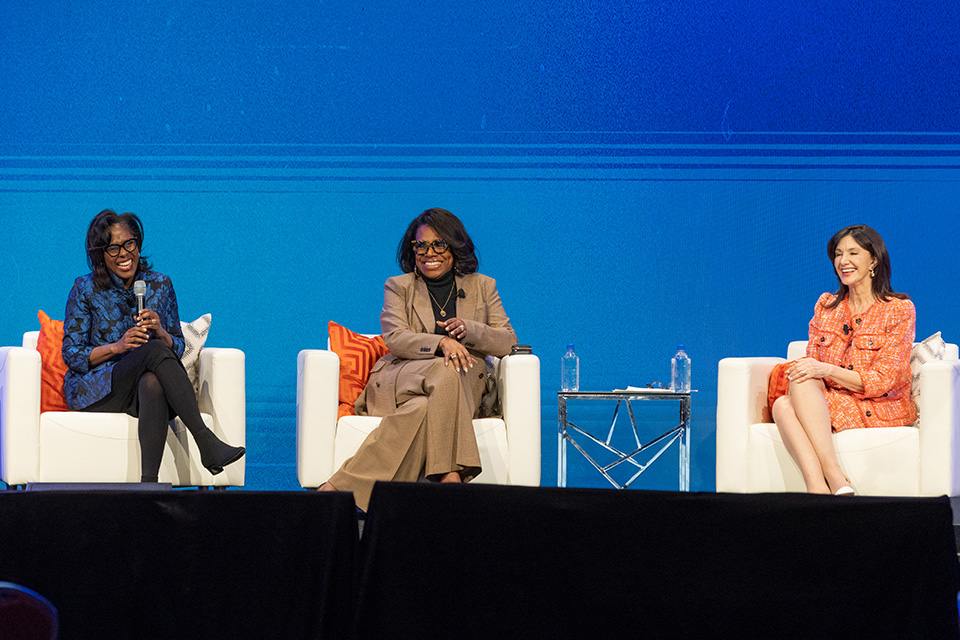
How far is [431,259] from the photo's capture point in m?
3.81

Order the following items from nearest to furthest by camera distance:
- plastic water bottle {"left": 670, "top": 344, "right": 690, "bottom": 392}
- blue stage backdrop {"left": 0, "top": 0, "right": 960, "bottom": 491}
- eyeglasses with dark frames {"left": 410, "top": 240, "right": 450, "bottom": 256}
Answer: eyeglasses with dark frames {"left": 410, "top": 240, "right": 450, "bottom": 256} < plastic water bottle {"left": 670, "top": 344, "right": 690, "bottom": 392} < blue stage backdrop {"left": 0, "top": 0, "right": 960, "bottom": 491}

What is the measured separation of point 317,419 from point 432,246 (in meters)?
0.79

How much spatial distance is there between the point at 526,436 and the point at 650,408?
4.69ft

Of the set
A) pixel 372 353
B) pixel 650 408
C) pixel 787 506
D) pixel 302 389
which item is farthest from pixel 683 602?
pixel 650 408

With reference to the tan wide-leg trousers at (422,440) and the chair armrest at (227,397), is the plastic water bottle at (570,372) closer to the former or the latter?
the tan wide-leg trousers at (422,440)

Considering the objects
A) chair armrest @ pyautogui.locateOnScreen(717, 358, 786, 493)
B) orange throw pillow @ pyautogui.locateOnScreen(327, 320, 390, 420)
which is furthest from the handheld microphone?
chair armrest @ pyautogui.locateOnScreen(717, 358, 786, 493)

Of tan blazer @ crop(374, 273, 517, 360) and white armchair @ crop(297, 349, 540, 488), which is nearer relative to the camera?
white armchair @ crop(297, 349, 540, 488)

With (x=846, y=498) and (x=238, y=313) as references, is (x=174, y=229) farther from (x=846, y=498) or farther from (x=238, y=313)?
(x=846, y=498)

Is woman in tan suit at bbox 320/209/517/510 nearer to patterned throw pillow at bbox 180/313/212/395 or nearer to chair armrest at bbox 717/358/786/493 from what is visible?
patterned throw pillow at bbox 180/313/212/395

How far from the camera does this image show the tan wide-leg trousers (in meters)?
3.35

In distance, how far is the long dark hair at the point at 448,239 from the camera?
378 cm

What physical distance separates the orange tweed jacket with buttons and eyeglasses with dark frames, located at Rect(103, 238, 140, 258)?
2570 mm

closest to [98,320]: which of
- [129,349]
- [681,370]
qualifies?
[129,349]

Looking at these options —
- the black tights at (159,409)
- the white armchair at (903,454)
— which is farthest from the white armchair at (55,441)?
the white armchair at (903,454)
